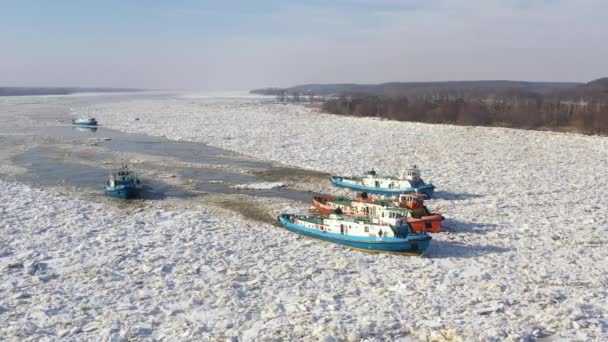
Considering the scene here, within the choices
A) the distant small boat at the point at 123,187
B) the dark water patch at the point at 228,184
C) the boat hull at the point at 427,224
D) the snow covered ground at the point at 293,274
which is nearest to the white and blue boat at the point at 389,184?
the snow covered ground at the point at 293,274

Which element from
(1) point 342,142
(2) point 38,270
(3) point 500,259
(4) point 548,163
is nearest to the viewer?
(2) point 38,270

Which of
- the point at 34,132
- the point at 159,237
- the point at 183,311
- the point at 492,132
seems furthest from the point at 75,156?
the point at 492,132

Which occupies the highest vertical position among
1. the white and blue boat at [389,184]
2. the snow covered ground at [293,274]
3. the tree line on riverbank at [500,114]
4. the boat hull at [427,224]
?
the tree line on riverbank at [500,114]

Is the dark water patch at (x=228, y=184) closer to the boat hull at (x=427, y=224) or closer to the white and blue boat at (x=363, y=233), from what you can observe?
the white and blue boat at (x=363, y=233)

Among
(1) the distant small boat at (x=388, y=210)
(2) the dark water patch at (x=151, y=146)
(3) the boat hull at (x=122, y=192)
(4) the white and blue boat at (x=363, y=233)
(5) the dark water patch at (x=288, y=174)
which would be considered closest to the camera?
(4) the white and blue boat at (x=363, y=233)

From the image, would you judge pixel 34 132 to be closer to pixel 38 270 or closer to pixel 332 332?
pixel 38 270

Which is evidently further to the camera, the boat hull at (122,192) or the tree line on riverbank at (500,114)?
the tree line on riverbank at (500,114)

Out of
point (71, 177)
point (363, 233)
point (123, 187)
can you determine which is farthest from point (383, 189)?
point (71, 177)
